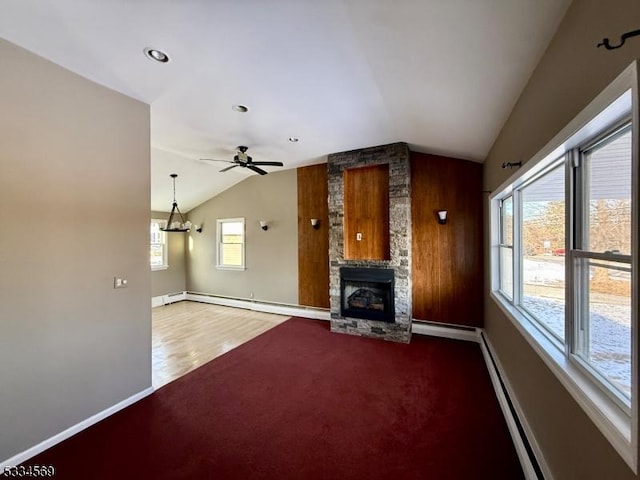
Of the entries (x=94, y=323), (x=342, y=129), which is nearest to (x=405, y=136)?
(x=342, y=129)

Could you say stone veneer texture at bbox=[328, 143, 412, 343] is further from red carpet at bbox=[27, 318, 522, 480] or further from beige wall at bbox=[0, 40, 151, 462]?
beige wall at bbox=[0, 40, 151, 462]

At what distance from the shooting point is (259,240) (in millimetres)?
6516

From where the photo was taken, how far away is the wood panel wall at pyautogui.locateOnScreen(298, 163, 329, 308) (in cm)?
564

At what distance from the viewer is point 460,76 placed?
6.96ft

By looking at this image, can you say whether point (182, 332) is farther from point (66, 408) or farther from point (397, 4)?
point (397, 4)

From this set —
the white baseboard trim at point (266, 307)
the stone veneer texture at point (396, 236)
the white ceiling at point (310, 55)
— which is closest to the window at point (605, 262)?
the white ceiling at point (310, 55)

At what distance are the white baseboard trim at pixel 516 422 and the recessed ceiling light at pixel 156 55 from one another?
13.3ft

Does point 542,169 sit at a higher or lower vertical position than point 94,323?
Answer: higher

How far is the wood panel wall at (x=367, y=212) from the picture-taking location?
4738 mm

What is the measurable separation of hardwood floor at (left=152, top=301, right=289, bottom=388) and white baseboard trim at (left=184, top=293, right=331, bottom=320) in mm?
142

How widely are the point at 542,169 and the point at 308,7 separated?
6.43 ft

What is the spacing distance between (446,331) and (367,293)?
4.70 ft

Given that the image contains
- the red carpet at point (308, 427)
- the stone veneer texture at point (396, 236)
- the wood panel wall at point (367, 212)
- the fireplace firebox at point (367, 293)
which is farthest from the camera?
the wood panel wall at point (367, 212)

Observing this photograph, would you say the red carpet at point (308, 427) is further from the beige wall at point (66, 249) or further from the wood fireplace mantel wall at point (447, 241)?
the wood fireplace mantel wall at point (447, 241)
